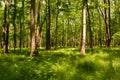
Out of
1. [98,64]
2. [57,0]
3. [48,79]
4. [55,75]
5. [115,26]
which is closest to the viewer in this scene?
[48,79]

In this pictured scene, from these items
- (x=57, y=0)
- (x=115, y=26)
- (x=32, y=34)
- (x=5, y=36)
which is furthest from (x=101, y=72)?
(x=115, y=26)

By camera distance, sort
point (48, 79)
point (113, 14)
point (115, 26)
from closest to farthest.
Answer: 1. point (48, 79)
2. point (115, 26)
3. point (113, 14)

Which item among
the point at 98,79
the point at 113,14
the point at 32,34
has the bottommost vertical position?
the point at 98,79

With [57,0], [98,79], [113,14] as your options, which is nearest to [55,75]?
[98,79]

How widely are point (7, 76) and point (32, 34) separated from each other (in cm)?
798

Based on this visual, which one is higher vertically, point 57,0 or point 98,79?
→ point 57,0

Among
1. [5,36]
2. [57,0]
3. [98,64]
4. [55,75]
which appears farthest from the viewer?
[57,0]

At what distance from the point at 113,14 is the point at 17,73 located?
146 feet

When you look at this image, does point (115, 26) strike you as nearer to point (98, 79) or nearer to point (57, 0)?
point (57, 0)

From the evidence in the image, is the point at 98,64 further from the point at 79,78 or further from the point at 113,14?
the point at 113,14

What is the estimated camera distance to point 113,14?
4959 centimetres

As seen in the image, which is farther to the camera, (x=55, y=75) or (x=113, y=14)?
(x=113, y=14)

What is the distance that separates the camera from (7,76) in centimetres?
714

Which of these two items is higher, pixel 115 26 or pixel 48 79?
pixel 115 26
